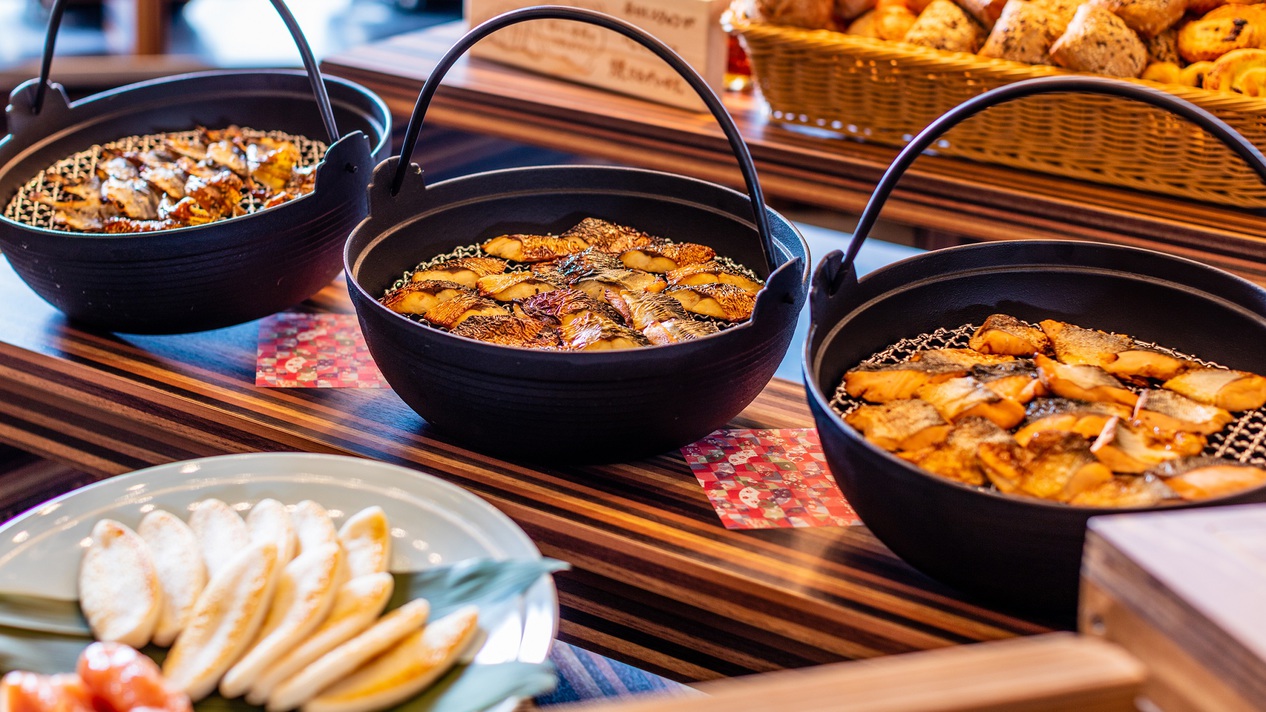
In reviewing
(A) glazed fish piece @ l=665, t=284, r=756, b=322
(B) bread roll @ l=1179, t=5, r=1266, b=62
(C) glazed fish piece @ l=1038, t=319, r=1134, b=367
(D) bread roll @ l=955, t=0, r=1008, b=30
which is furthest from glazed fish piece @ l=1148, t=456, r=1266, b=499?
(D) bread roll @ l=955, t=0, r=1008, b=30

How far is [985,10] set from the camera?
2365 millimetres

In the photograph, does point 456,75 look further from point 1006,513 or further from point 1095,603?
point 1095,603

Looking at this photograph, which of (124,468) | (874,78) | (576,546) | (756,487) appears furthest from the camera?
(874,78)

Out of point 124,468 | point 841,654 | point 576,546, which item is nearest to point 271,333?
point 124,468

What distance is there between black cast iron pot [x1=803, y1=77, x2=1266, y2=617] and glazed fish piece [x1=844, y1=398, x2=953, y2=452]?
0.08 m

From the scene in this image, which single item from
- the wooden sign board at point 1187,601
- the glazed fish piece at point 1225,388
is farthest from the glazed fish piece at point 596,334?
the wooden sign board at point 1187,601

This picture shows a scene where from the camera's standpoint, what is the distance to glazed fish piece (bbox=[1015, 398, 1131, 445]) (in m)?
1.29

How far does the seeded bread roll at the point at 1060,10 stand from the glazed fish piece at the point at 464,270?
4.38ft

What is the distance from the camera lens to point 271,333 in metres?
1.94

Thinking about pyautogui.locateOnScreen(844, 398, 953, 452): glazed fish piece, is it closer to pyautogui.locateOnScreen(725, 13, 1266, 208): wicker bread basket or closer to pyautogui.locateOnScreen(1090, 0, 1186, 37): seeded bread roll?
pyautogui.locateOnScreen(725, 13, 1266, 208): wicker bread basket

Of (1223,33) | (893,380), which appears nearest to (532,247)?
(893,380)

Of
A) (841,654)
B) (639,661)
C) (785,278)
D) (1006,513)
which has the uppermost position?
(785,278)

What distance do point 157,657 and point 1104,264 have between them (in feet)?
4.47

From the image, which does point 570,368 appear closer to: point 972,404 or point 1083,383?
point 972,404
